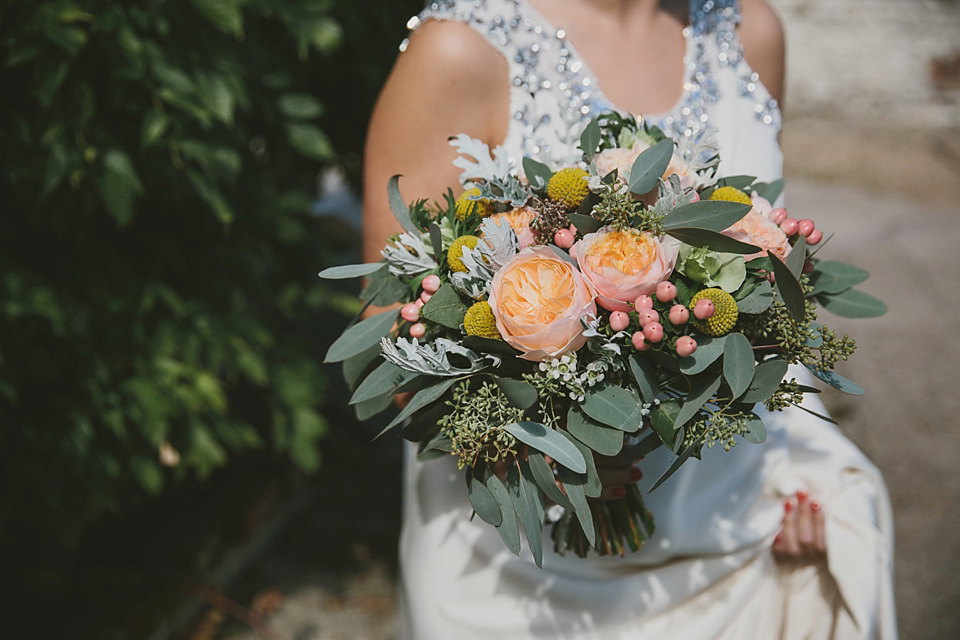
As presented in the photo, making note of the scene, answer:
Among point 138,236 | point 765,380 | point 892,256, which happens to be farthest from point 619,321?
point 892,256

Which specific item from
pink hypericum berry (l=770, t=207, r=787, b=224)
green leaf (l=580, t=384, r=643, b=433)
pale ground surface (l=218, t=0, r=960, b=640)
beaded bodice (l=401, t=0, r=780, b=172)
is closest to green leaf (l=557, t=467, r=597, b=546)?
green leaf (l=580, t=384, r=643, b=433)

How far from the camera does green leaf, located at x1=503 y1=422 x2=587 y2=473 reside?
3.55 feet

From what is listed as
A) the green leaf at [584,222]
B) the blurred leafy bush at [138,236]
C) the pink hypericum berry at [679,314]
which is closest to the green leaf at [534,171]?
the green leaf at [584,222]

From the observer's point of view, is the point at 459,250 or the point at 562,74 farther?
the point at 562,74

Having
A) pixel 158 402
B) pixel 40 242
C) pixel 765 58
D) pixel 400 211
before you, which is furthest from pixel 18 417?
pixel 765 58

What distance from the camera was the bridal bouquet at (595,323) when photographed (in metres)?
1.07

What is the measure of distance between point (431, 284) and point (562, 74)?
83cm

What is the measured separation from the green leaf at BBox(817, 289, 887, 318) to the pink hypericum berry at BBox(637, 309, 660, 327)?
20.7 inches

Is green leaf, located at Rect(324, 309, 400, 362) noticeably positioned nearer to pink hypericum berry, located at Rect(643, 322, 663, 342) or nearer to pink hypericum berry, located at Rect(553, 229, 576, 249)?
pink hypericum berry, located at Rect(553, 229, 576, 249)

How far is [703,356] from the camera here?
3.54ft

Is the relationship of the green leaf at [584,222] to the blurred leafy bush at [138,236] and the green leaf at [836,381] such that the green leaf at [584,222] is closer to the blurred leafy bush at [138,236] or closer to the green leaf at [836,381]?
the green leaf at [836,381]

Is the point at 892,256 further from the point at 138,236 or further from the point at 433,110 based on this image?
the point at 138,236

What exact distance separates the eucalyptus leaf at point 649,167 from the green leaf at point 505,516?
0.54 metres

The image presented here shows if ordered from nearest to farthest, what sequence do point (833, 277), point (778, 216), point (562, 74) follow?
point (778, 216)
point (833, 277)
point (562, 74)
